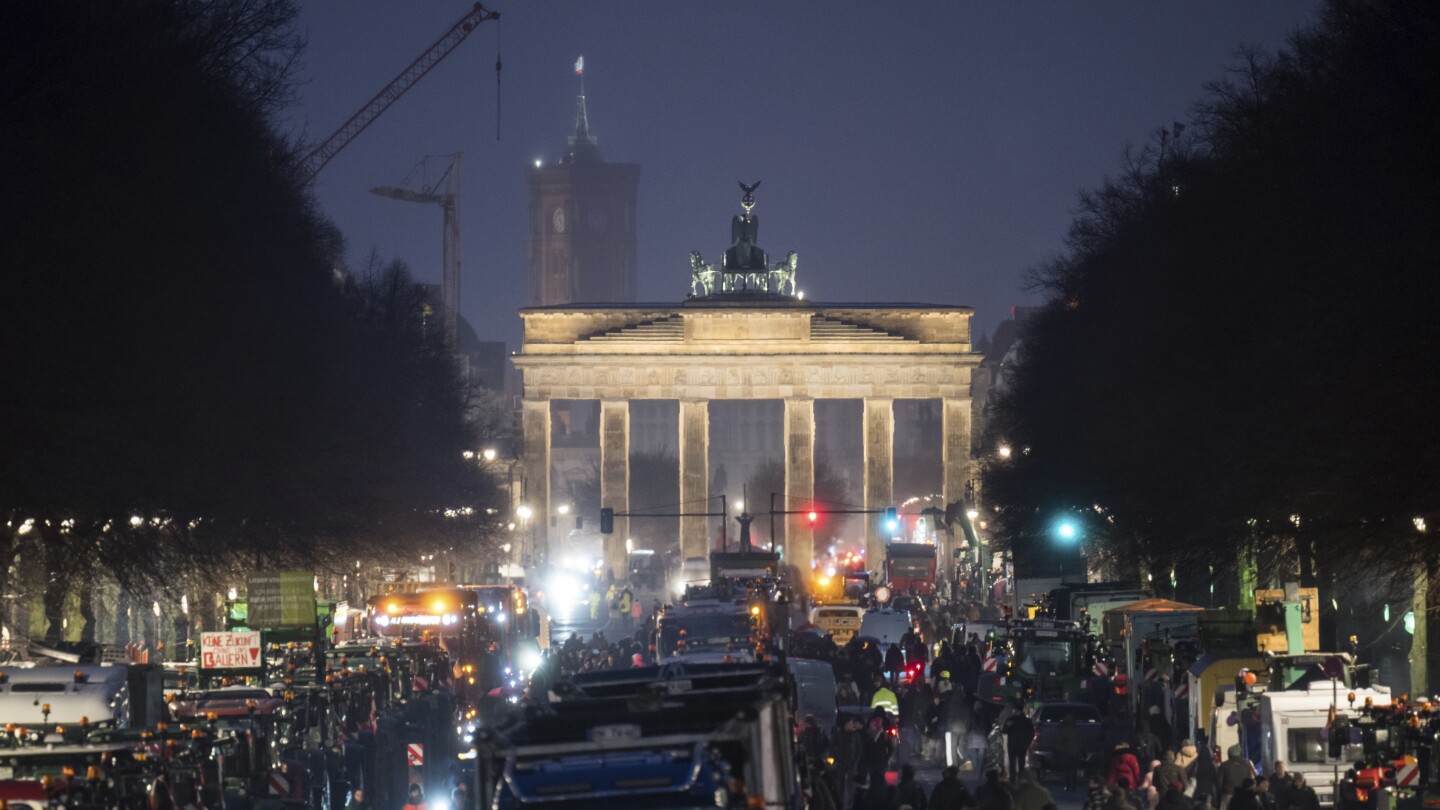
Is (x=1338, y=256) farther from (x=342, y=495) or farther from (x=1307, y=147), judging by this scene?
(x=342, y=495)

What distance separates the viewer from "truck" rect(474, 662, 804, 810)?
13172mm

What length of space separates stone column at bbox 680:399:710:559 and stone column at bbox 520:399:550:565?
6.67 metres

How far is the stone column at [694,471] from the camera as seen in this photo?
120875 mm

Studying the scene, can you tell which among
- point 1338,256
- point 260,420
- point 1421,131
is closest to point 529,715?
point 1421,131

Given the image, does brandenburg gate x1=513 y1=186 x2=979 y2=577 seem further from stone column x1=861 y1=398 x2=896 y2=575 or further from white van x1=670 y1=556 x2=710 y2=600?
white van x1=670 y1=556 x2=710 y2=600

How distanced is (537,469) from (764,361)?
1235 cm

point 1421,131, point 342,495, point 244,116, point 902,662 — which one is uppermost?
point 244,116

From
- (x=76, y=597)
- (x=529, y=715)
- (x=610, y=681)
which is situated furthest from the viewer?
(x=76, y=597)

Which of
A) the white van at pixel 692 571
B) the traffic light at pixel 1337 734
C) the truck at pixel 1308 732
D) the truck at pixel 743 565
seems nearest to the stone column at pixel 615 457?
the white van at pixel 692 571

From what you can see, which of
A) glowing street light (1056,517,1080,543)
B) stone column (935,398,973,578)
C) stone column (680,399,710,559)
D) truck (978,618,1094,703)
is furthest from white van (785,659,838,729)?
stone column (680,399,710,559)

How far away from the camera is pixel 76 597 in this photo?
136ft

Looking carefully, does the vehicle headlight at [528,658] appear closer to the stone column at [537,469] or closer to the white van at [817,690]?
the white van at [817,690]

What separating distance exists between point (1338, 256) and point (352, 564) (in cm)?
3005

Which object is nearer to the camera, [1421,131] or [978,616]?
[1421,131]
